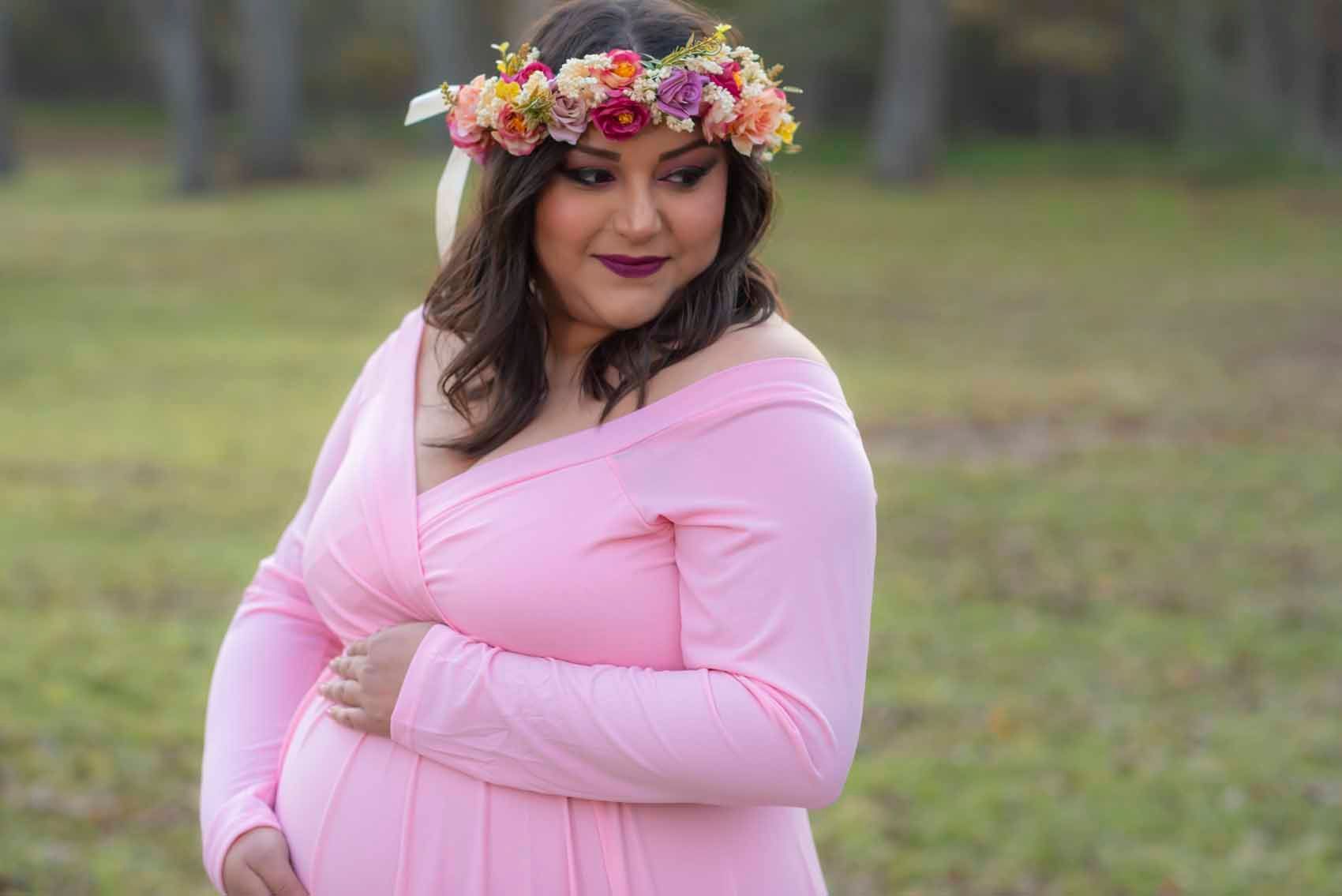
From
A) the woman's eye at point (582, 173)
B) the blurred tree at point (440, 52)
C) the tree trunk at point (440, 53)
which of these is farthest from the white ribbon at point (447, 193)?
the tree trunk at point (440, 53)

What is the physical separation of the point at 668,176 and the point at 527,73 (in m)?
0.25

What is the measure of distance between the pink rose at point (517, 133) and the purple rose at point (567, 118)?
0.15 ft

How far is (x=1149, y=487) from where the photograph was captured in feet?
31.2

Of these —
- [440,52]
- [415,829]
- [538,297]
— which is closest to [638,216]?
[538,297]

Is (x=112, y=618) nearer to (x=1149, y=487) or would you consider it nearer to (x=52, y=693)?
(x=52, y=693)

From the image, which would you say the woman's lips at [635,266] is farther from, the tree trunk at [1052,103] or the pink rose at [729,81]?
the tree trunk at [1052,103]

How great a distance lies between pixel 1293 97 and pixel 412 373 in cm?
3248

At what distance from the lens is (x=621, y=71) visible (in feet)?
6.75

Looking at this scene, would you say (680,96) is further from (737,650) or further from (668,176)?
(737,650)

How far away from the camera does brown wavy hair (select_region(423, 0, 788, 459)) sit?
84.4 inches

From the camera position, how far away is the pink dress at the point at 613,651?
1.96 m

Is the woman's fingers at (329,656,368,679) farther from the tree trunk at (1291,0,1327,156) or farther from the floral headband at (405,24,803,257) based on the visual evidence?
the tree trunk at (1291,0,1327,156)

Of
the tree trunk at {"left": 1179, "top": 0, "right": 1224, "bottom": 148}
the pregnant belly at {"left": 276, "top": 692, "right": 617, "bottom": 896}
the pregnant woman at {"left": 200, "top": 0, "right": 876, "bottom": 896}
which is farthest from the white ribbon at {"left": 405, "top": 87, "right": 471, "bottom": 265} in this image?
the tree trunk at {"left": 1179, "top": 0, "right": 1224, "bottom": 148}

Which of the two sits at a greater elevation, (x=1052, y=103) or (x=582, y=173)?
(x=582, y=173)
